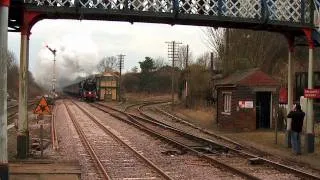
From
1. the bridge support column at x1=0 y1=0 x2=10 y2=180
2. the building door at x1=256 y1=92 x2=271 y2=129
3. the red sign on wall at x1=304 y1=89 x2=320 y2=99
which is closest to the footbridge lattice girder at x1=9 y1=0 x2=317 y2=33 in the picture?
the red sign on wall at x1=304 y1=89 x2=320 y2=99

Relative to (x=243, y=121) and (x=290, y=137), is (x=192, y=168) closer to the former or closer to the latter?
(x=290, y=137)

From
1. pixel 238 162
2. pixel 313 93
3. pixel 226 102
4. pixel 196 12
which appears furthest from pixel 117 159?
pixel 226 102

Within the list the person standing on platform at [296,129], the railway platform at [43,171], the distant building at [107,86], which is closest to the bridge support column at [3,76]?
the railway platform at [43,171]

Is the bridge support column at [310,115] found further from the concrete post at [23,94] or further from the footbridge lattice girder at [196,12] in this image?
the concrete post at [23,94]

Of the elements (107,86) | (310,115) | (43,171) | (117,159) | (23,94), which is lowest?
(117,159)

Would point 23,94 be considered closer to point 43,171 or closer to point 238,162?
point 43,171

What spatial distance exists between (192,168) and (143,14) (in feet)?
17.4

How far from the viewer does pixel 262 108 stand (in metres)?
27.9

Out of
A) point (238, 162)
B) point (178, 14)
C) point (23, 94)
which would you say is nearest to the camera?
point (238, 162)

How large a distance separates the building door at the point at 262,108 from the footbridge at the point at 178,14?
765 centimetres

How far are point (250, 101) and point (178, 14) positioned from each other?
10.6 meters

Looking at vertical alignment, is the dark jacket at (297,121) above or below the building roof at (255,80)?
below

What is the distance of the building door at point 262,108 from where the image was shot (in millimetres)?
27750

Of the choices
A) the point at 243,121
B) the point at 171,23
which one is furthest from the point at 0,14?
the point at 243,121
